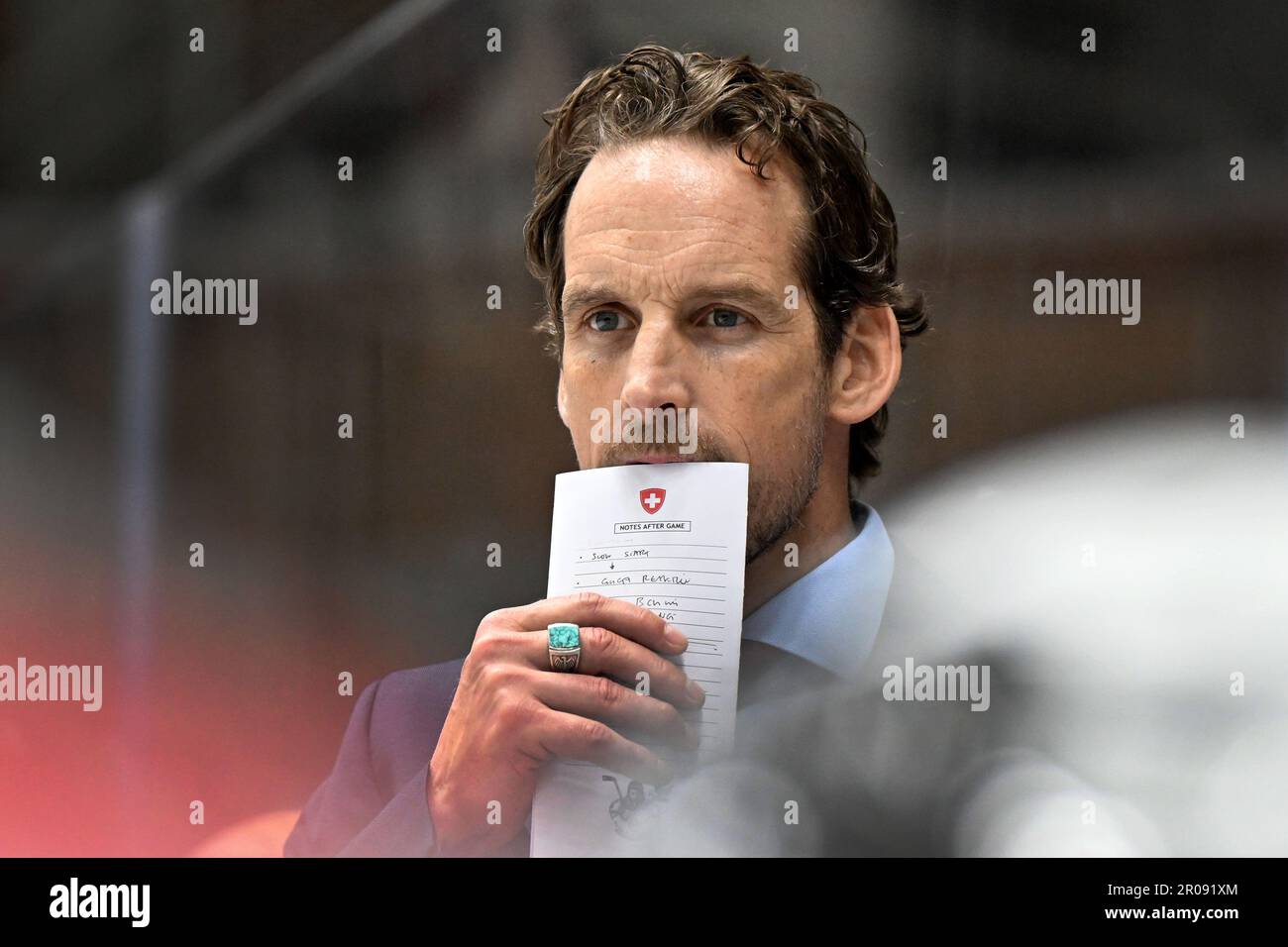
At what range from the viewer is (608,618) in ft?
10.3

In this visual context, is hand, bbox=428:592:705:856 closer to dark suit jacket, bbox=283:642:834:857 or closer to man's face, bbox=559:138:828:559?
dark suit jacket, bbox=283:642:834:857

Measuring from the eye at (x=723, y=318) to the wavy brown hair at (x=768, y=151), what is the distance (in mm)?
234

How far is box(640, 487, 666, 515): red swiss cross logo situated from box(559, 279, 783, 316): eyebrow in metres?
0.51

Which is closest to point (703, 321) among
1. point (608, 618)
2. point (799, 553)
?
point (799, 553)

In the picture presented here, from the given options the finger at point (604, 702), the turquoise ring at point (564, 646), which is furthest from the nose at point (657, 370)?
the finger at point (604, 702)

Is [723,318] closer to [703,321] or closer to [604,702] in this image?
[703,321]

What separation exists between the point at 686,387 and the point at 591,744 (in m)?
0.91

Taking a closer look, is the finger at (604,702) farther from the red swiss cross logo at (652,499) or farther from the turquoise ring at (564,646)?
the red swiss cross logo at (652,499)

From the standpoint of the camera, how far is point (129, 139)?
3961 mm

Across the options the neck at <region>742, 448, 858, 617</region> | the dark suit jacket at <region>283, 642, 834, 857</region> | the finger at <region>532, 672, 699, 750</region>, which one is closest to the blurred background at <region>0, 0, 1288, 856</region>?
the dark suit jacket at <region>283, 642, 834, 857</region>

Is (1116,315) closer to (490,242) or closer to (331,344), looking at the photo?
(490,242)

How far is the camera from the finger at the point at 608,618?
3127 millimetres
